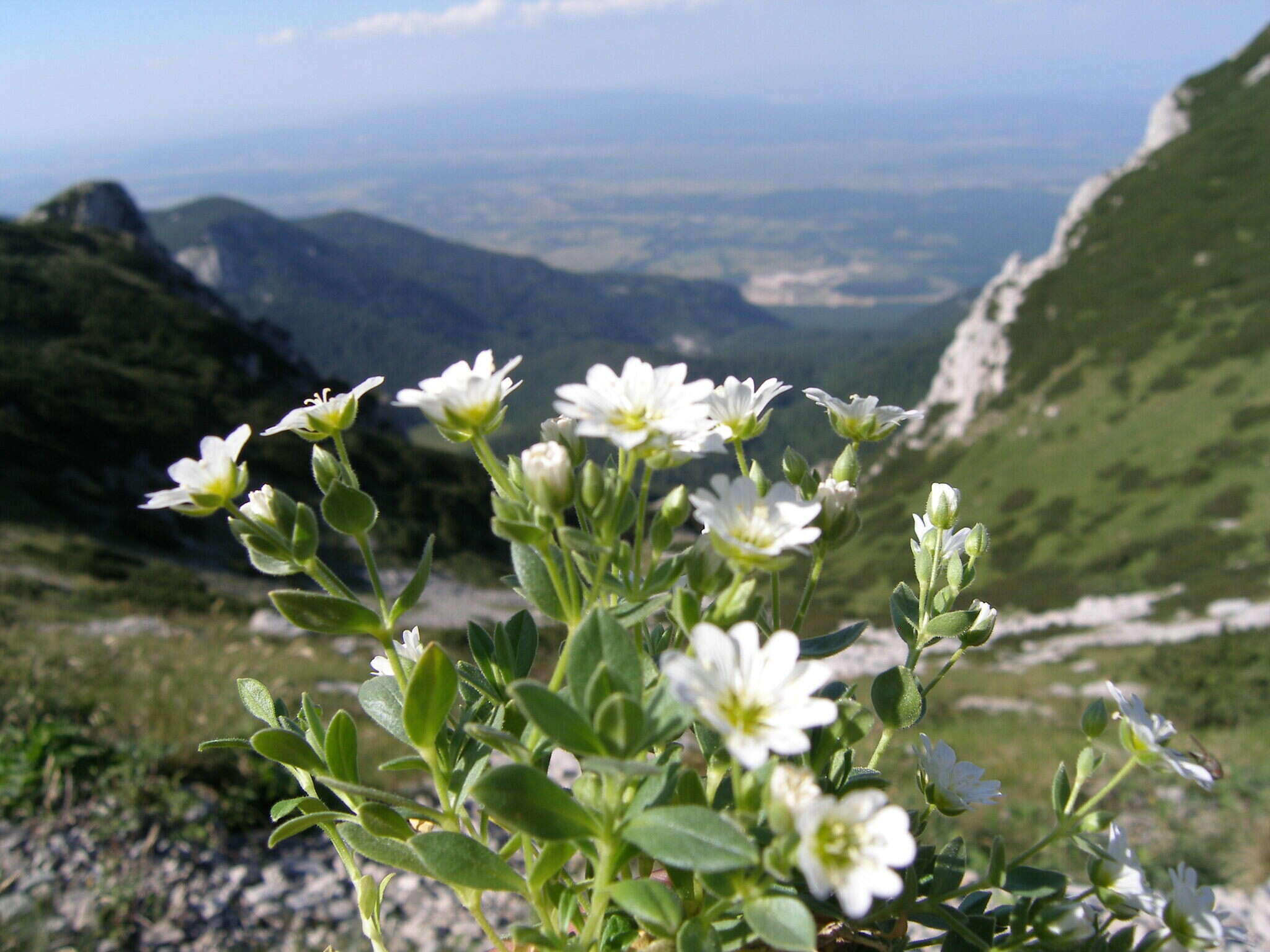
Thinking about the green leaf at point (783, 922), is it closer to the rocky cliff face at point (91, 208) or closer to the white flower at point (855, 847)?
the white flower at point (855, 847)

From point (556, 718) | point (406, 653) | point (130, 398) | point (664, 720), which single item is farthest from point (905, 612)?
point (130, 398)

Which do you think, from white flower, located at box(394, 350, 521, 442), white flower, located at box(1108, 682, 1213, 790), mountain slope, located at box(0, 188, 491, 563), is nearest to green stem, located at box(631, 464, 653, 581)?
white flower, located at box(394, 350, 521, 442)

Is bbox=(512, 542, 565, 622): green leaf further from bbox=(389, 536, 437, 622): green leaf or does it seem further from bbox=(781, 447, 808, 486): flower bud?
bbox=(781, 447, 808, 486): flower bud

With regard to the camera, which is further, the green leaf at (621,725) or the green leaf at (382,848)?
the green leaf at (382,848)

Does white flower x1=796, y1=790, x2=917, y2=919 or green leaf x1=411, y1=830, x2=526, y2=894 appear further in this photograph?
green leaf x1=411, y1=830, x2=526, y2=894

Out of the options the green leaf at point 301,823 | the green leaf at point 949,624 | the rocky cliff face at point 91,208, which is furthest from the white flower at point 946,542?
the rocky cliff face at point 91,208

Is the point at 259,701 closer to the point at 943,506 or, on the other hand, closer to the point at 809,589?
the point at 809,589
